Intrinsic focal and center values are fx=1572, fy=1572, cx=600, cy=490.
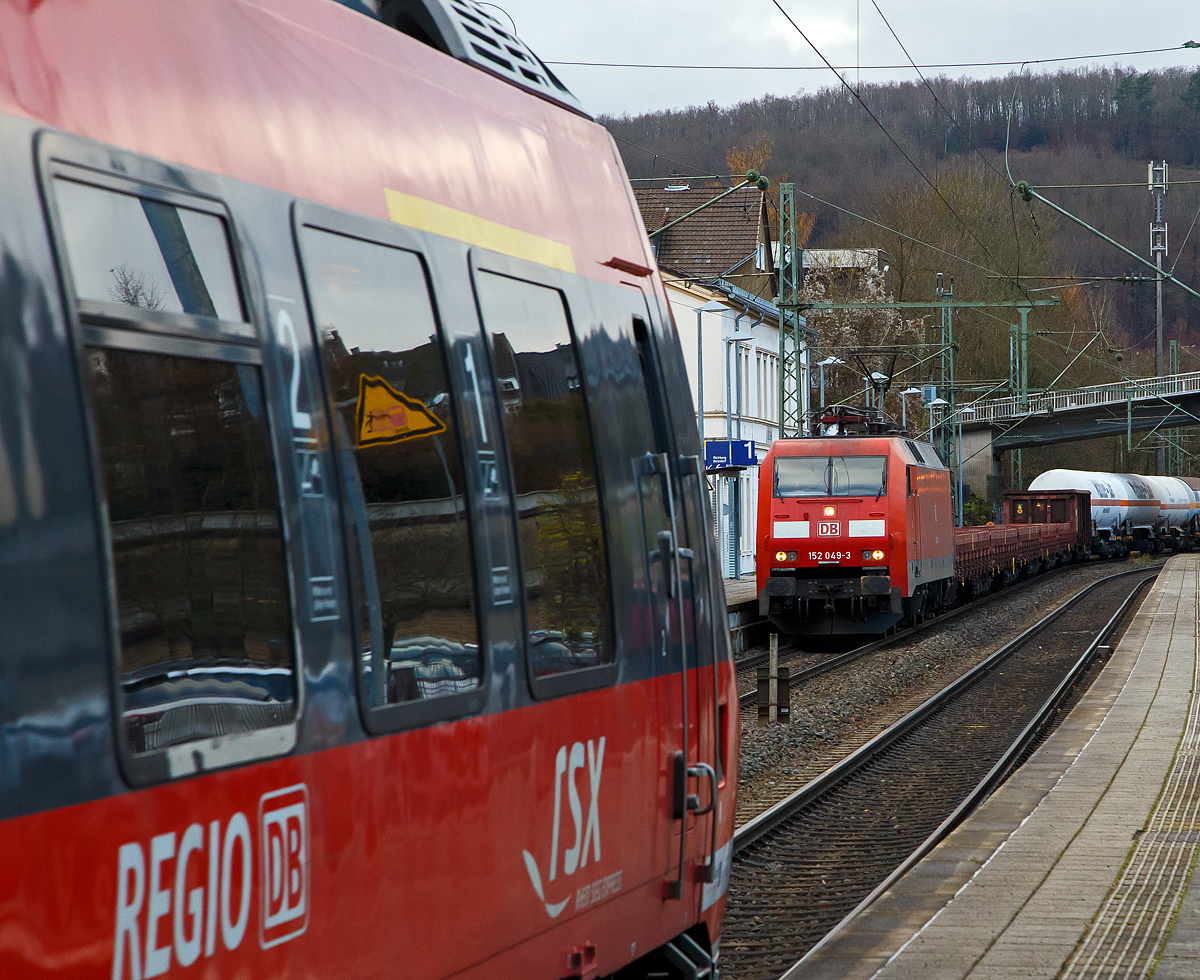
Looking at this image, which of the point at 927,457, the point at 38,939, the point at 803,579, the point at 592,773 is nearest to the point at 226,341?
the point at 38,939

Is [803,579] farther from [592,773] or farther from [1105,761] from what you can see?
[592,773]

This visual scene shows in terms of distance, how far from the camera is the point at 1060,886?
25.2 ft

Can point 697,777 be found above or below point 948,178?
below

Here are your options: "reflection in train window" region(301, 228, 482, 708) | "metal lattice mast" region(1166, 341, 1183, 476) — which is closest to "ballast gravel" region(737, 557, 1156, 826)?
"reflection in train window" region(301, 228, 482, 708)

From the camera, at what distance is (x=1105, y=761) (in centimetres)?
1176

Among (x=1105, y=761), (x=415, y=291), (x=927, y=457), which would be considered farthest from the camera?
(x=927, y=457)

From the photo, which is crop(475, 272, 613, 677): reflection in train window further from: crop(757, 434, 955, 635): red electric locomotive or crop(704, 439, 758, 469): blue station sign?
crop(704, 439, 758, 469): blue station sign

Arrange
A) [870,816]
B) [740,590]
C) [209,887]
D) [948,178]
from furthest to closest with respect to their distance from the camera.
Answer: [948,178]
[740,590]
[870,816]
[209,887]

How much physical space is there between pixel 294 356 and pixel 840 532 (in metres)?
21.1

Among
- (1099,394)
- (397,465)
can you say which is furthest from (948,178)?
(397,465)

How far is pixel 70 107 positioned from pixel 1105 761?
1078 centimetres

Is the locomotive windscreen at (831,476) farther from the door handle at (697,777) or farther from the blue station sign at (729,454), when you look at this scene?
the door handle at (697,777)

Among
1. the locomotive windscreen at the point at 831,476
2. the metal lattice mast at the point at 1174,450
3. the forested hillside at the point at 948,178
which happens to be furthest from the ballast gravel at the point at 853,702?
the metal lattice mast at the point at 1174,450

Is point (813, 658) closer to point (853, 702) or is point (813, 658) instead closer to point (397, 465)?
point (853, 702)
